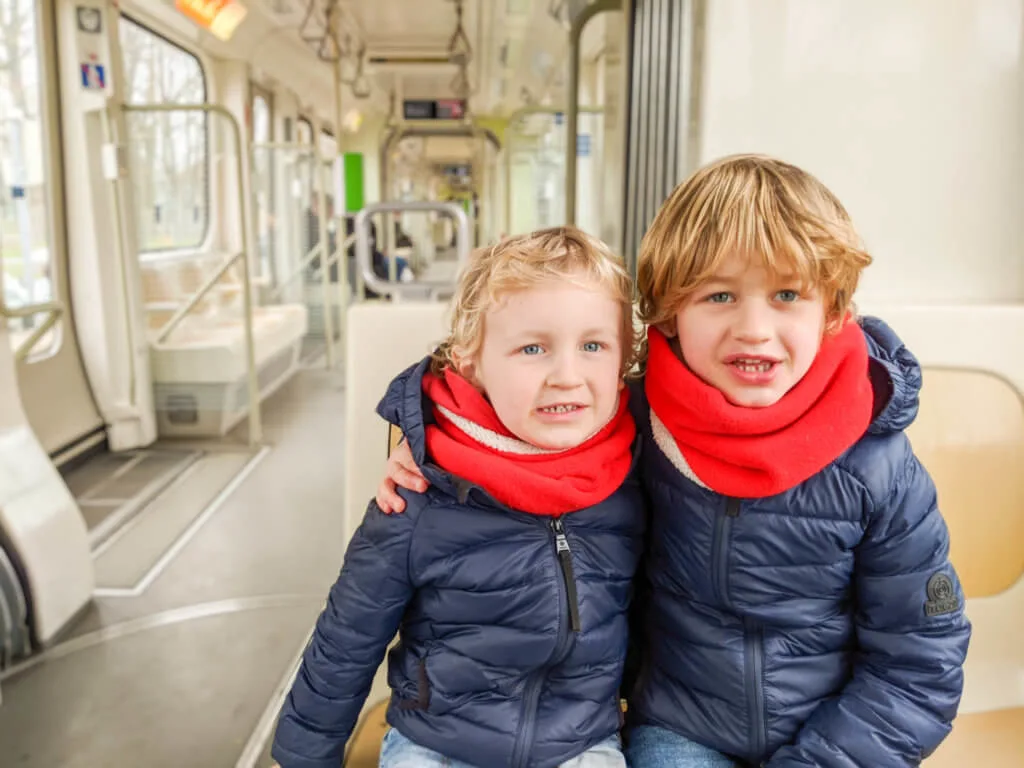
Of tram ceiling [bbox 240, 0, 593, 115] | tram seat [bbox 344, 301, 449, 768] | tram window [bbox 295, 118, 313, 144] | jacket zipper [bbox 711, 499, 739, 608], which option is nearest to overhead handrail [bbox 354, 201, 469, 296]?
tram seat [bbox 344, 301, 449, 768]

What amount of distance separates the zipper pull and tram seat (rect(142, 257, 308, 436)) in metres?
4.32

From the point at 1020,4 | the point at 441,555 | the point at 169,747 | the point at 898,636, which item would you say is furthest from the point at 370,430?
the point at 1020,4

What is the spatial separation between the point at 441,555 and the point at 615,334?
0.40 m

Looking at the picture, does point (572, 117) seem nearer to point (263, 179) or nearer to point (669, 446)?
point (669, 446)

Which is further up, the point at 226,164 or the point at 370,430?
the point at 226,164

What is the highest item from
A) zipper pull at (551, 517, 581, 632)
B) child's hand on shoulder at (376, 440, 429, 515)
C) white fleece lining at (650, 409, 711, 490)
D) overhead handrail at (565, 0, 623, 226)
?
overhead handrail at (565, 0, 623, 226)

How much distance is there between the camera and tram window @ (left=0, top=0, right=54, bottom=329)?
13.7ft

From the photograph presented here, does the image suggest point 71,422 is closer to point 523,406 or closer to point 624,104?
point 624,104

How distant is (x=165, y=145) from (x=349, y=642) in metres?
6.05

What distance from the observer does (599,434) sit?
3.89ft

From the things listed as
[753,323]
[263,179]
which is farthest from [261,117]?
[753,323]

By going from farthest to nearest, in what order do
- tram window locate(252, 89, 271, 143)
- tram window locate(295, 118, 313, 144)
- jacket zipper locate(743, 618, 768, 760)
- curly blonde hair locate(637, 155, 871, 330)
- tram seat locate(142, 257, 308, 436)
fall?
tram window locate(295, 118, 313, 144) → tram window locate(252, 89, 271, 143) → tram seat locate(142, 257, 308, 436) → jacket zipper locate(743, 618, 768, 760) → curly blonde hair locate(637, 155, 871, 330)

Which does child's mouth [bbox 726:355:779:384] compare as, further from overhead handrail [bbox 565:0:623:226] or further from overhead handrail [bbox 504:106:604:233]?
overhead handrail [bbox 504:106:604:233]

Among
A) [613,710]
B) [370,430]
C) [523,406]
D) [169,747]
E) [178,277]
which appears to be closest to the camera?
[523,406]
